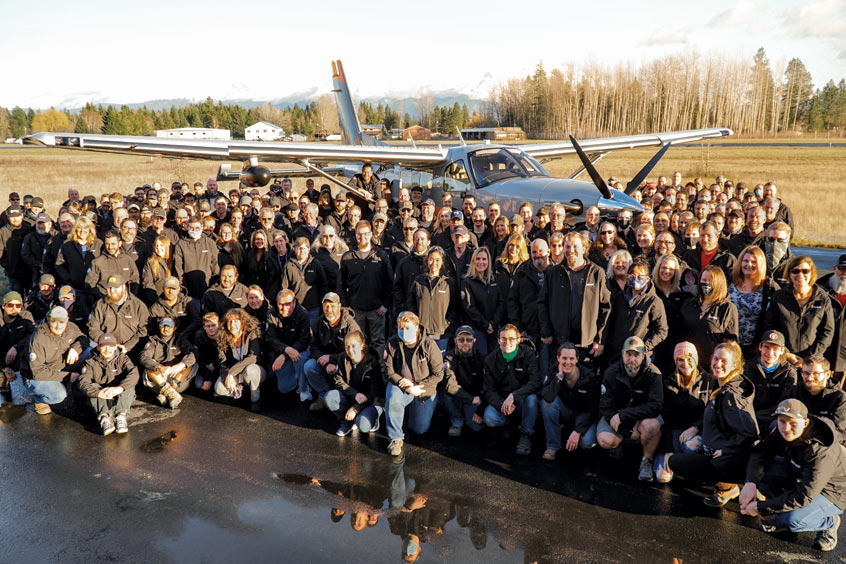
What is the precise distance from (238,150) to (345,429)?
7.35 metres

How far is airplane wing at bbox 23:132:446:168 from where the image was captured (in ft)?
32.7

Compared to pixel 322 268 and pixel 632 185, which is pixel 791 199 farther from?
pixel 322 268

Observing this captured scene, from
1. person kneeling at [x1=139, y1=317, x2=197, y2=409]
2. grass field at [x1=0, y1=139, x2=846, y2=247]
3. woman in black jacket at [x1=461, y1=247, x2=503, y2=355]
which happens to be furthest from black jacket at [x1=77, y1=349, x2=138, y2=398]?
grass field at [x1=0, y1=139, x2=846, y2=247]

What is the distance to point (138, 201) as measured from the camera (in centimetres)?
1249

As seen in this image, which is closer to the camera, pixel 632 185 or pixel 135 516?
pixel 135 516

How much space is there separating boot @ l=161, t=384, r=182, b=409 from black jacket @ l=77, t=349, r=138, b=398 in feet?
1.17

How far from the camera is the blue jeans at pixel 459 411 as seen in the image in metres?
6.05

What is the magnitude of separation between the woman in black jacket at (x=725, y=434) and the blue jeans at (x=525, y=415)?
1.33m

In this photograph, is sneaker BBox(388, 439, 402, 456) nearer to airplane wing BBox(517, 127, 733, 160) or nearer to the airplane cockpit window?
the airplane cockpit window

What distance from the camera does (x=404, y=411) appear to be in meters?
6.13

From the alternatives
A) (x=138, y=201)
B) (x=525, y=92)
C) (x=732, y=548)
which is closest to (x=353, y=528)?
(x=732, y=548)

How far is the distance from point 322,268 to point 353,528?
12.9 ft

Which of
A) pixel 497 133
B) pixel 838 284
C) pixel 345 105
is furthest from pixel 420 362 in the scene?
pixel 497 133

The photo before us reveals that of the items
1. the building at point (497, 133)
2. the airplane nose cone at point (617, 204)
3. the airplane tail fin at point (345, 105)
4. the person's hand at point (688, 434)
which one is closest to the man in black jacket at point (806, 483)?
the person's hand at point (688, 434)
